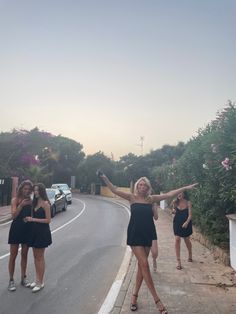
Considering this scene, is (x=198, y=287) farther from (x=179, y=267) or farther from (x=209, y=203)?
(x=209, y=203)

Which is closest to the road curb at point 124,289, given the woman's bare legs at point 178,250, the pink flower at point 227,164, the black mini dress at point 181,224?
the woman's bare legs at point 178,250

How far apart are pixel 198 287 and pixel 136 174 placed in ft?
151

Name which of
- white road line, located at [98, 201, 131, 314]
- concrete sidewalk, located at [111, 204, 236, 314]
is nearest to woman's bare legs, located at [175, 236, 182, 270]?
concrete sidewalk, located at [111, 204, 236, 314]

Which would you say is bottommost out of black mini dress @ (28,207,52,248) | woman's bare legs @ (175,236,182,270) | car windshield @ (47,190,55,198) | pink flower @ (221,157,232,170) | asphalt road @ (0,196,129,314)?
asphalt road @ (0,196,129,314)

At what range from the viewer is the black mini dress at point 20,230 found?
7.10m

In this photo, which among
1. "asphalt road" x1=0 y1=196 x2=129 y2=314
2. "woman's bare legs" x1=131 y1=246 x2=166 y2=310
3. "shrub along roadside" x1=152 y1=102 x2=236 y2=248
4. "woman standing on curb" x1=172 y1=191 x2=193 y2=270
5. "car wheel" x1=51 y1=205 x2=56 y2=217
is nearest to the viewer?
"woman's bare legs" x1=131 y1=246 x2=166 y2=310

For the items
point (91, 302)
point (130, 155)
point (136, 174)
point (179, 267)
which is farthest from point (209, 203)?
point (130, 155)

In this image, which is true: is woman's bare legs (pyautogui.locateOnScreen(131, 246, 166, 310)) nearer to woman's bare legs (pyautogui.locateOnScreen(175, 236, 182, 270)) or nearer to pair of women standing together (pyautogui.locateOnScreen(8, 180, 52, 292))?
pair of women standing together (pyautogui.locateOnScreen(8, 180, 52, 292))

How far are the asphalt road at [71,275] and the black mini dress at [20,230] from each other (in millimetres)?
850

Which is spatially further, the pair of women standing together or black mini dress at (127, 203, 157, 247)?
the pair of women standing together

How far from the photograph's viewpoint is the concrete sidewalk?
5.87m

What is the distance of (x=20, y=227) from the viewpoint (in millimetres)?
7152

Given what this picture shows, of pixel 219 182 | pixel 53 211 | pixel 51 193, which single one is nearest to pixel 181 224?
pixel 219 182

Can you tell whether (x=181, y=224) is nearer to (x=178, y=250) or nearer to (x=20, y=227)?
(x=178, y=250)
